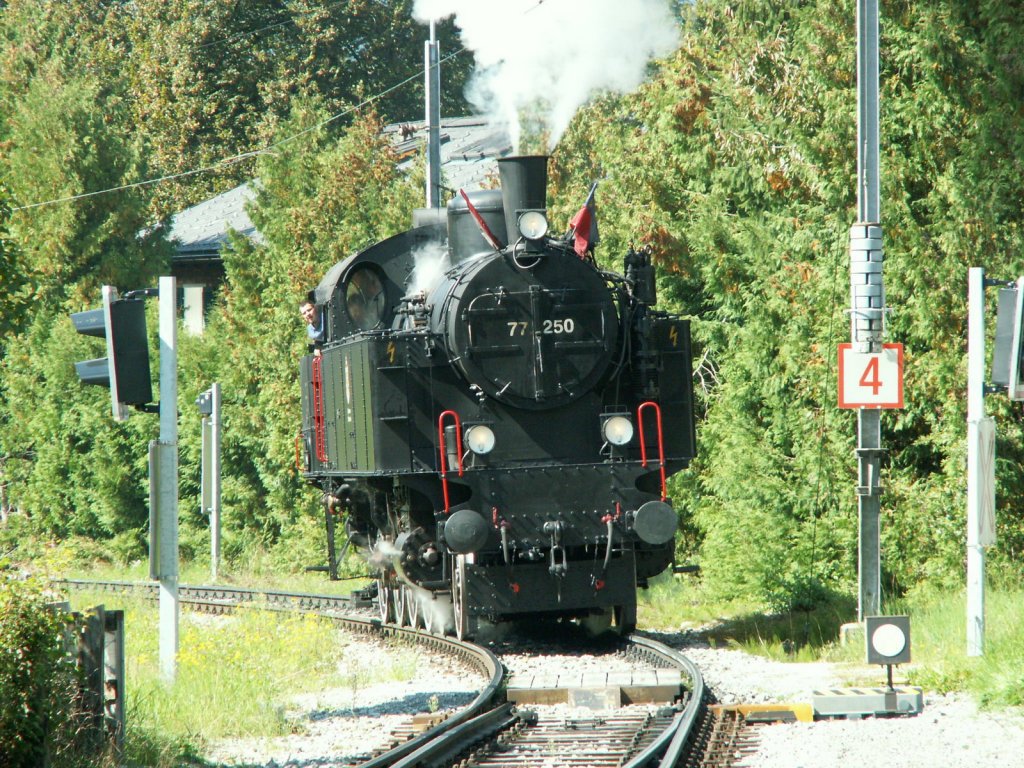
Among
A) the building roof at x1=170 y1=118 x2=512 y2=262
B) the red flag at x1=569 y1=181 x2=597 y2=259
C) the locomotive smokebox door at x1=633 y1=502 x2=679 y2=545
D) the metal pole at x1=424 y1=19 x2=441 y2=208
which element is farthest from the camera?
the building roof at x1=170 y1=118 x2=512 y2=262

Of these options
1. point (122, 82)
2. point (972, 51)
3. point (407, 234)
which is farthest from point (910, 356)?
point (122, 82)

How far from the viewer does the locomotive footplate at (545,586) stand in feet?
38.0

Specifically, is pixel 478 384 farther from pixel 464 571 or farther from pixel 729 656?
pixel 729 656

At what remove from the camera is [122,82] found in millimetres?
45062

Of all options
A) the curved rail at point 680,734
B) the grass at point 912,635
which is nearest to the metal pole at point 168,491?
the curved rail at point 680,734

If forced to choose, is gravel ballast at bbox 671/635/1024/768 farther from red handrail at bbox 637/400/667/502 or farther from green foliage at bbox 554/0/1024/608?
green foliage at bbox 554/0/1024/608

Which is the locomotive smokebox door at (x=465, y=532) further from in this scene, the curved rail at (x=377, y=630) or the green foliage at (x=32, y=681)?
→ the green foliage at (x=32, y=681)

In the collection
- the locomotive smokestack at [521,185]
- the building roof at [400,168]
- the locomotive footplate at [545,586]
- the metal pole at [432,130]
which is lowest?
the locomotive footplate at [545,586]

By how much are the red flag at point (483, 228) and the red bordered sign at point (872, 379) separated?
3.10 m

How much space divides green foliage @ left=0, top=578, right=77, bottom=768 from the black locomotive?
4512 millimetres

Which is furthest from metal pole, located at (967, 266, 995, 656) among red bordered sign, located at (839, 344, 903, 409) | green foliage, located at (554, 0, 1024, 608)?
green foliage, located at (554, 0, 1024, 608)

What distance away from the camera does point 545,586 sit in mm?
11656

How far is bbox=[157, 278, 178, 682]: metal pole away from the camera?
10.3 m

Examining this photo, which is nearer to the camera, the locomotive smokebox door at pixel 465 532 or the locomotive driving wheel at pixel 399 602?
the locomotive smokebox door at pixel 465 532
